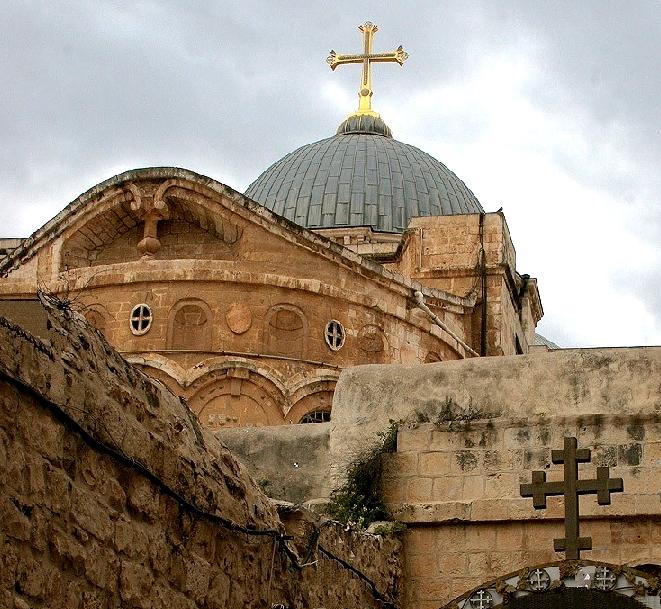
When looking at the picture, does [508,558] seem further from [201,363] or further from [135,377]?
[201,363]

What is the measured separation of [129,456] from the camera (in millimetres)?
6492

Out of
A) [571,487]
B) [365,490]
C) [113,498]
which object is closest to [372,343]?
[365,490]

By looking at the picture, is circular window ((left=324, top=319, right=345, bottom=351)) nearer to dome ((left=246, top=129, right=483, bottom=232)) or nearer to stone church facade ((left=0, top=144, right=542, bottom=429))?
stone church facade ((left=0, top=144, right=542, bottom=429))

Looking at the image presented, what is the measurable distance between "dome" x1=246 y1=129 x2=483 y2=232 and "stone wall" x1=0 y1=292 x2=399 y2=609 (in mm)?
24654

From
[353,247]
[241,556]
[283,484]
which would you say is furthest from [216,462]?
[353,247]

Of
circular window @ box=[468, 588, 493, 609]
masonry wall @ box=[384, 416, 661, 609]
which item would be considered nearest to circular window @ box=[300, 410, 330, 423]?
masonry wall @ box=[384, 416, 661, 609]

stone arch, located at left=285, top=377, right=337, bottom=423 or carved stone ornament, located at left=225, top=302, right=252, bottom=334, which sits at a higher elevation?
carved stone ornament, located at left=225, top=302, right=252, bottom=334

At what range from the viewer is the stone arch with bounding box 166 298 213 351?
69.5 ft

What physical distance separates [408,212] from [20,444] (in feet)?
90.9

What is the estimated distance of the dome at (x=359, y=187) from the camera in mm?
32906

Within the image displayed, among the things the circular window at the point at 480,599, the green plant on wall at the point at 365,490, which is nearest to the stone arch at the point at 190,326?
the green plant on wall at the point at 365,490

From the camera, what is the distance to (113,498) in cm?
630

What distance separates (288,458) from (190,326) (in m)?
8.43

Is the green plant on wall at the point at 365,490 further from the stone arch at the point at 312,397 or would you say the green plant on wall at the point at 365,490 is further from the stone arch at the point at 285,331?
the stone arch at the point at 285,331
